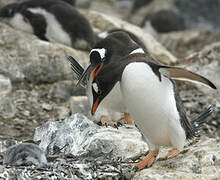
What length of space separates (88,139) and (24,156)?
0.74 metres

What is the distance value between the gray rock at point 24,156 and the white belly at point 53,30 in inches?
181

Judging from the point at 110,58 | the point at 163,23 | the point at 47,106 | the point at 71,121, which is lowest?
the point at 163,23

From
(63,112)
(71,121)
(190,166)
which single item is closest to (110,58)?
(71,121)

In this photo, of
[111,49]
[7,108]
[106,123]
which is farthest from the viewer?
[7,108]

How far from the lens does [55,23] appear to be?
8750mm

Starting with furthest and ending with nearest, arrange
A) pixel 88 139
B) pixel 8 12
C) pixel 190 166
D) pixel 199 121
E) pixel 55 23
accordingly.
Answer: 1. pixel 8 12
2. pixel 55 23
3. pixel 199 121
4. pixel 88 139
5. pixel 190 166

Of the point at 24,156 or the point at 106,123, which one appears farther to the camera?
the point at 106,123

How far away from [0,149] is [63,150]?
631mm

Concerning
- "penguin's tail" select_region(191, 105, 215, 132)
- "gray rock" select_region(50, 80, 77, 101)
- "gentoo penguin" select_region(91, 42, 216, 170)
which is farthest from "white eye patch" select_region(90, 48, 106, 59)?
"gray rock" select_region(50, 80, 77, 101)

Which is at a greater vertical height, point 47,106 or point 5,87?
point 5,87

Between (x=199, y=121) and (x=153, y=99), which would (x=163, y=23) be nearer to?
(x=199, y=121)

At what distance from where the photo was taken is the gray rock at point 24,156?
4.11 m

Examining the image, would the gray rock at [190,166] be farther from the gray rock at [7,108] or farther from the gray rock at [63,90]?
the gray rock at [63,90]

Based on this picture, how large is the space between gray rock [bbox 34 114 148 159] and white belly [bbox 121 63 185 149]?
47cm
